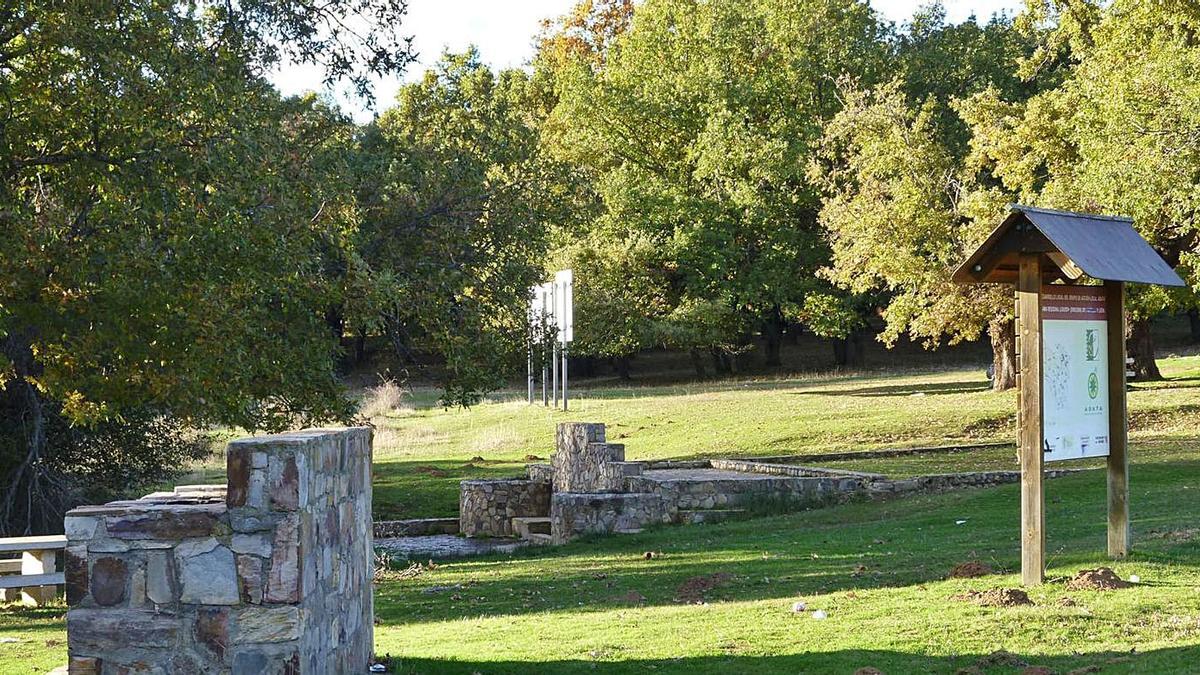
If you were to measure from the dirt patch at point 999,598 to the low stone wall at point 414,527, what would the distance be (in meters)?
11.3

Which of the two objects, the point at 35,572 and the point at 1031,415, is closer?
the point at 1031,415

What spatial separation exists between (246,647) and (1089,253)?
6.57 m

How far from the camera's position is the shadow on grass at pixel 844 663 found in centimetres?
721

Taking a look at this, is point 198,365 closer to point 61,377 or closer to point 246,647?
point 61,377

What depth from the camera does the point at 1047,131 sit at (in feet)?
94.0

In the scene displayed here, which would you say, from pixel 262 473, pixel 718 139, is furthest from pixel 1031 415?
pixel 718 139

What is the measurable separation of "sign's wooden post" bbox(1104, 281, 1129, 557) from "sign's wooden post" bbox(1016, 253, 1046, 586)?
3.24ft

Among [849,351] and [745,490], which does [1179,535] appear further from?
[849,351]

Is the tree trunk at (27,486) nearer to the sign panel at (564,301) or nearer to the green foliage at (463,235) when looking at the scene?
the green foliage at (463,235)

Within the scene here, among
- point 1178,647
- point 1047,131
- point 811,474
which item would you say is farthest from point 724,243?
point 1178,647

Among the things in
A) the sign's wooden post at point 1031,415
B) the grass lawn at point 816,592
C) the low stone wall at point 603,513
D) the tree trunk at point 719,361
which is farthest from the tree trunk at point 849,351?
the sign's wooden post at point 1031,415

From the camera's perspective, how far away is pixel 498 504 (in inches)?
784

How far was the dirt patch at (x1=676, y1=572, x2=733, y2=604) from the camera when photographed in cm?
1128

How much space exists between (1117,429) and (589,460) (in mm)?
9499
